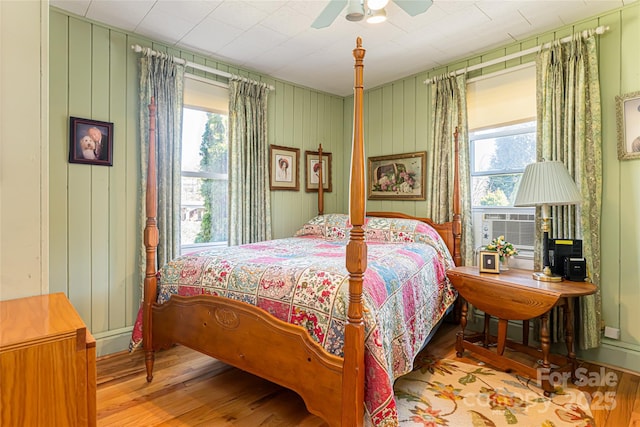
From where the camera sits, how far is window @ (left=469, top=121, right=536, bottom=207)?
2.99 m

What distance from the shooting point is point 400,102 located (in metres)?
3.85

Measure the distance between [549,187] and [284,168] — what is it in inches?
102

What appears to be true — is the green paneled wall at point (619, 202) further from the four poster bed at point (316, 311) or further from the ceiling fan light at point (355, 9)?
the ceiling fan light at point (355, 9)

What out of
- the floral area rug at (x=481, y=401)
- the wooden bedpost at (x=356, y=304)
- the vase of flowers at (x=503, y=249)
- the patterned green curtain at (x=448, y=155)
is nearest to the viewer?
the wooden bedpost at (x=356, y=304)

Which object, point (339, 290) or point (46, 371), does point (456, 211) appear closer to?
point (339, 290)

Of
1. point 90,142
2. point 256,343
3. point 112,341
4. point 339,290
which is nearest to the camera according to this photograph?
point 339,290

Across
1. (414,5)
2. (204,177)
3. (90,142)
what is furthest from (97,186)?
(414,5)

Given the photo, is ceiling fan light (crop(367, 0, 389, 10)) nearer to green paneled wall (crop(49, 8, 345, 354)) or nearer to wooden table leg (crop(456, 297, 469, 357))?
green paneled wall (crop(49, 8, 345, 354))

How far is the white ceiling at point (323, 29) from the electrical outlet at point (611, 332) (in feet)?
7.71

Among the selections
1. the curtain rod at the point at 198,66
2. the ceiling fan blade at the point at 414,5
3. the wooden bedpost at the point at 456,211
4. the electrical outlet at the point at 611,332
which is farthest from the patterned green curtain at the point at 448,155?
the curtain rod at the point at 198,66

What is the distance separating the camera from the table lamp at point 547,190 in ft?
7.48

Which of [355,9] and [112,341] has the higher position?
[355,9]

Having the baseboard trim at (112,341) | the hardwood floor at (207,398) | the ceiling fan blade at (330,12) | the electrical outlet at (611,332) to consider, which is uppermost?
the ceiling fan blade at (330,12)

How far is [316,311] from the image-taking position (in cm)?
162
